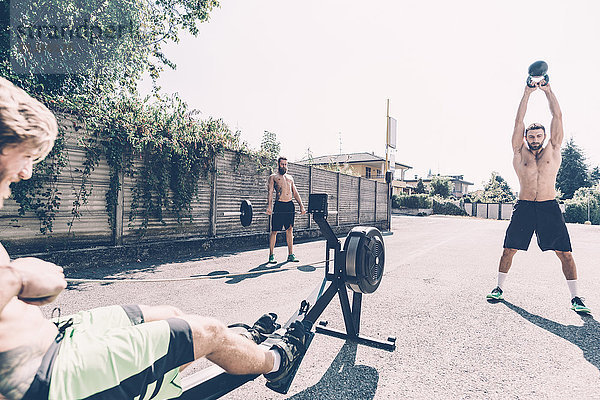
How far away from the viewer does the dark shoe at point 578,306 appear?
3.11 metres

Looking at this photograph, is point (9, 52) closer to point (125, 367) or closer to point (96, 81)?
point (96, 81)

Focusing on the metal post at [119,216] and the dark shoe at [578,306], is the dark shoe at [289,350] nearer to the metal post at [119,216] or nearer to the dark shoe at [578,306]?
the dark shoe at [578,306]

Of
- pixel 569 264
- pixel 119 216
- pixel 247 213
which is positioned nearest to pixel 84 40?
pixel 119 216

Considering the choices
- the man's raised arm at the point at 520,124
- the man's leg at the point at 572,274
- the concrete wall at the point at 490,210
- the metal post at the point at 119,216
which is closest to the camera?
the man's leg at the point at 572,274

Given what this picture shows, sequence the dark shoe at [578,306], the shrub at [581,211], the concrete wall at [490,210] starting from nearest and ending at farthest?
the dark shoe at [578,306], the shrub at [581,211], the concrete wall at [490,210]

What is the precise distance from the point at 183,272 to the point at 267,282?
147 centimetres

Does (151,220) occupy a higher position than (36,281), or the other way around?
(36,281)

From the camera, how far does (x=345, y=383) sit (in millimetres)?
1882

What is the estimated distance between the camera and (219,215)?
6.85m

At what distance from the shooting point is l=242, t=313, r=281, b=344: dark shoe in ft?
6.18

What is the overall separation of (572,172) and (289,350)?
167ft

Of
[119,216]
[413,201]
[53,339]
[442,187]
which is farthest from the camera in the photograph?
[442,187]

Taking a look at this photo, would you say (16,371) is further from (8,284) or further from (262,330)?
(262,330)

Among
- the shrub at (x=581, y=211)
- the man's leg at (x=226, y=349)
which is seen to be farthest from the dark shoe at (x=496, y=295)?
the shrub at (x=581, y=211)
